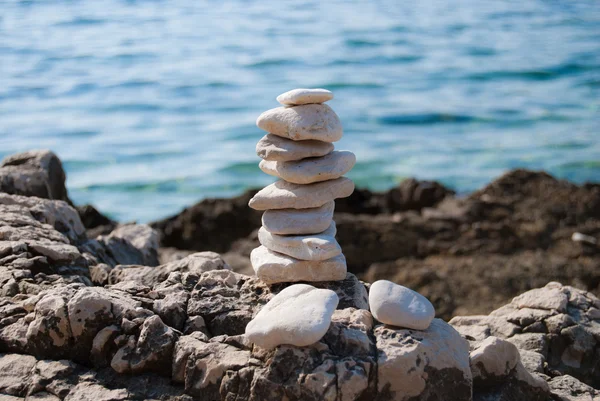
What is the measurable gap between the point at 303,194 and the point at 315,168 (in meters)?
0.16

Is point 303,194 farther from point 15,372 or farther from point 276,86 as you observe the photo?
Answer: point 276,86

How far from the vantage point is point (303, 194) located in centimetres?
455

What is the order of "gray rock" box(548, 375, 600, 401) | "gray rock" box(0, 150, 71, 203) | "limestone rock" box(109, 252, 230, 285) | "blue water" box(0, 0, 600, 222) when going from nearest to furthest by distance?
"gray rock" box(548, 375, 600, 401)
"limestone rock" box(109, 252, 230, 285)
"gray rock" box(0, 150, 71, 203)
"blue water" box(0, 0, 600, 222)

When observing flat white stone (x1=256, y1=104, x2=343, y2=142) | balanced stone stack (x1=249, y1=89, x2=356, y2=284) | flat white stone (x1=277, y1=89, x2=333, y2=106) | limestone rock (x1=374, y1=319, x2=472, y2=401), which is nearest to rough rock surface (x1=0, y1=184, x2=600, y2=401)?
limestone rock (x1=374, y1=319, x2=472, y2=401)

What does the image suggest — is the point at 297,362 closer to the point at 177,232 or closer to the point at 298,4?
the point at 177,232

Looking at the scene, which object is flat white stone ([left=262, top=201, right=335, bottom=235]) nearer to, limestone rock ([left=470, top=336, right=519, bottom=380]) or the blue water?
limestone rock ([left=470, top=336, right=519, bottom=380])

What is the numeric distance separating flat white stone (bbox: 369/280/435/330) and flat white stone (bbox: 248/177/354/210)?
71 cm

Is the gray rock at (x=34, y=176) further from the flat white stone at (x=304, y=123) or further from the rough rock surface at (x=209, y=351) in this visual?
the flat white stone at (x=304, y=123)

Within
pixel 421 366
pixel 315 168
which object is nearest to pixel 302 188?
pixel 315 168

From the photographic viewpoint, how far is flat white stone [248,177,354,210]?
4559 millimetres

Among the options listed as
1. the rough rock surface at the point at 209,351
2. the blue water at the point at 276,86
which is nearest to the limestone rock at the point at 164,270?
the rough rock surface at the point at 209,351

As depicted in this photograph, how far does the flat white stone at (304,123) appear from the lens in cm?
441

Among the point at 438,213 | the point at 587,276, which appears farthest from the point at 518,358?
the point at 438,213

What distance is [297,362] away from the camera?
382 cm
